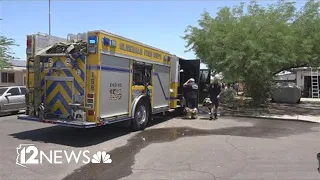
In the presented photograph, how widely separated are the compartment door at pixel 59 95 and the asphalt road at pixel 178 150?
0.75 meters

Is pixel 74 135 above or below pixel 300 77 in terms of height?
below

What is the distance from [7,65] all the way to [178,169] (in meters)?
18.4

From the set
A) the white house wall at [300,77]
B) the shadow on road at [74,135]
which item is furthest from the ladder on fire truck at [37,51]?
the white house wall at [300,77]

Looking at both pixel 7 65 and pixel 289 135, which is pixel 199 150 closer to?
pixel 289 135

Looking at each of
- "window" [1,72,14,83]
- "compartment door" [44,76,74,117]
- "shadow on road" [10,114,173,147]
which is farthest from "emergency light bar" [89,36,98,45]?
"window" [1,72,14,83]

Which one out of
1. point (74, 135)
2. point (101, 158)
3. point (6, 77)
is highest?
point (6, 77)

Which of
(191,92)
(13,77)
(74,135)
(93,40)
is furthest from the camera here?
(13,77)

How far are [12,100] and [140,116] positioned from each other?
738 centimetres

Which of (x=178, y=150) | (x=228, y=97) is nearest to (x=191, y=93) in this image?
(x=178, y=150)

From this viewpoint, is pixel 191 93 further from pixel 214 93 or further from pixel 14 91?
pixel 14 91

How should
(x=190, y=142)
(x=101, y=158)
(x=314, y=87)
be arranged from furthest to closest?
1. (x=314, y=87)
2. (x=190, y=142)
3. (x=101, y=158)

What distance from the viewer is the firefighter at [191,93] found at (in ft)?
43.8

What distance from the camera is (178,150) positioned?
7.71 meters

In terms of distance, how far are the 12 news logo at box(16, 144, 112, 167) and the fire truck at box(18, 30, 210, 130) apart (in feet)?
3.33
